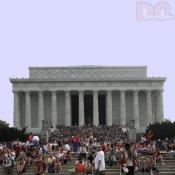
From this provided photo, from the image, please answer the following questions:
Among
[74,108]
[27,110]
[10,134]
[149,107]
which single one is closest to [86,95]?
[74,108]

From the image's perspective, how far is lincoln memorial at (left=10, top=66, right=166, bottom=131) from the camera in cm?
11450

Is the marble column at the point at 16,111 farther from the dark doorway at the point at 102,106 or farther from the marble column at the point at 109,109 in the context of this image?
the marble column at the point at 109,109

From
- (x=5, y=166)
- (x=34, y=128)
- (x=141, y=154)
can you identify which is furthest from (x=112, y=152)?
(x=34, y=128)

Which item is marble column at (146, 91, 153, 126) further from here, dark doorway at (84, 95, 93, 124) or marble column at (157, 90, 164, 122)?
dark doorway at (84, 95, 93, 124)

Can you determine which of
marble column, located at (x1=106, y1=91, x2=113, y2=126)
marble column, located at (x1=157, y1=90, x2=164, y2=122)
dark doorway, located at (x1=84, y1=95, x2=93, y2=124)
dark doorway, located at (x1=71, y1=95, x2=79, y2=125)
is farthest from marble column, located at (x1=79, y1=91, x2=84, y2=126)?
marble column, located at (x1=157, y1=90, x2=164, y2=122)

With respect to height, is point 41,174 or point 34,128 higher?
point 34,128

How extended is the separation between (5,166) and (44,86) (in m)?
73.2

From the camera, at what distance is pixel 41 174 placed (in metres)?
40.2

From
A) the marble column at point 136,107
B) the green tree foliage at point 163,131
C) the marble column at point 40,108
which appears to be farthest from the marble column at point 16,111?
the green tree foliage at point 163,131

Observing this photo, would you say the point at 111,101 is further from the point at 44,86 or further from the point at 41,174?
the point at 41,174

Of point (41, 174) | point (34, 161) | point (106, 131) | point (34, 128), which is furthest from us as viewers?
point (34, 128)

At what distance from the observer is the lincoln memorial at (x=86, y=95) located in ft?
376

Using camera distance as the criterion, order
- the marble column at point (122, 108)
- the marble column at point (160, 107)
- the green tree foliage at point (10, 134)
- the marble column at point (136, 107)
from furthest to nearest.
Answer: the marble column at point (160, 107) → the marble column at point (136, 107) → the marble column at point (122, 108) → the green tree foliage at point (10, 134)

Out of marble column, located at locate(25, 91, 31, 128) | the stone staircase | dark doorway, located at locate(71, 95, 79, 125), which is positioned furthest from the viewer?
dark doorway, located at locate(71, 95, 79, 125)
